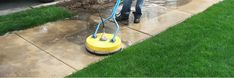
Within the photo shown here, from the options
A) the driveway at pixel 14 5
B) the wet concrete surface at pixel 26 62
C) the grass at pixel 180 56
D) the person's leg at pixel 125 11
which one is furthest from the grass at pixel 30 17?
the grass at pixel 180 56

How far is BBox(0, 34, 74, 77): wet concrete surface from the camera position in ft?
14.0

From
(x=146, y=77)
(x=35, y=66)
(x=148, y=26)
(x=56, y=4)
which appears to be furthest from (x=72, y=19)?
(x=146, y=77)

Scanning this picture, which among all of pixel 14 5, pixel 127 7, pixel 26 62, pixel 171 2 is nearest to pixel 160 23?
pixel 127 7

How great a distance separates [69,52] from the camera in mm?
4848

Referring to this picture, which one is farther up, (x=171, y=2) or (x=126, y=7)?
(x=126, y=7)

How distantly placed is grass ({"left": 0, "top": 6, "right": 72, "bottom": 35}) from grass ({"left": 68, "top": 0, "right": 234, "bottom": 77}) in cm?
174

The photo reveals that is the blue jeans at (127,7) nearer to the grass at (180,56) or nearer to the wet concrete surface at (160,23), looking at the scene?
the wet concrete surface at (160,23)

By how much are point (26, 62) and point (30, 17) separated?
1615 mm

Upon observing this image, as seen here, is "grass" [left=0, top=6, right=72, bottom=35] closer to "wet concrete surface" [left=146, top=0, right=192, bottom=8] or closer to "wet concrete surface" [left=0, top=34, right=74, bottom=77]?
"wet concrete surface" [left=0, top=34, right=74, bottom=77]

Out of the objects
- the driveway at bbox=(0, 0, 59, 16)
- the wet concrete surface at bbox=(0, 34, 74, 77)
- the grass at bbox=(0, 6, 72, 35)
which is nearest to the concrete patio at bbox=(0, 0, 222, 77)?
the wet concrete surface at bbox=(0, 34, 74, 77)

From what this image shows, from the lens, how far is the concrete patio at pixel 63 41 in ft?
14.5

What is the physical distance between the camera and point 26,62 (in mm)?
4531

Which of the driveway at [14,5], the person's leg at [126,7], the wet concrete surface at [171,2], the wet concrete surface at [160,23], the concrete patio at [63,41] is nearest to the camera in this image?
the concrete patio at [63,41]

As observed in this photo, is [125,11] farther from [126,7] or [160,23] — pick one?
[160,23]
